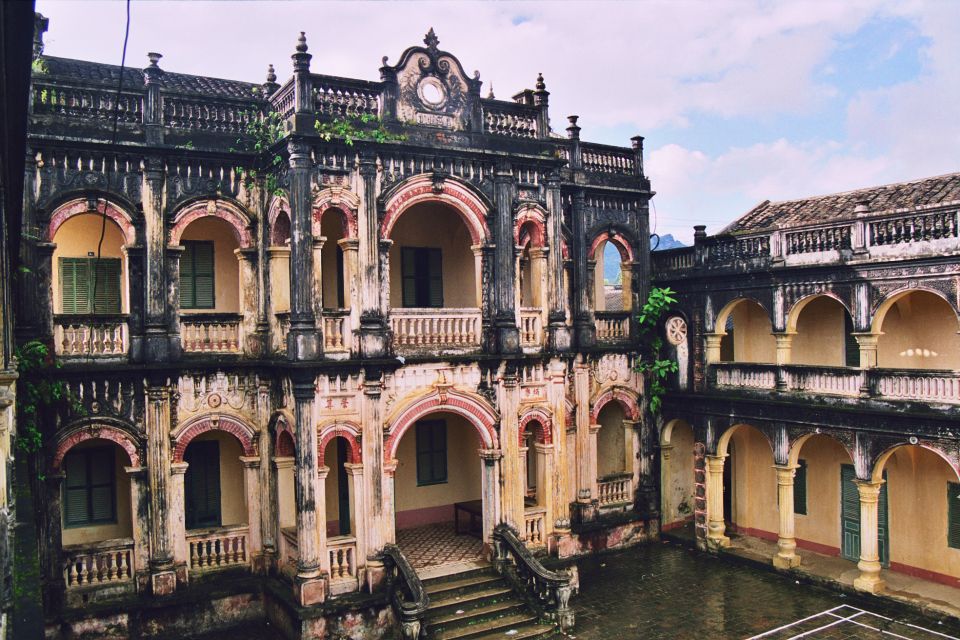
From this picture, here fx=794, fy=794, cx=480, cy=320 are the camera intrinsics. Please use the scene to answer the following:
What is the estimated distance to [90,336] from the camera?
14602mm

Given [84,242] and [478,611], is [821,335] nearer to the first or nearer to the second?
[478,611]

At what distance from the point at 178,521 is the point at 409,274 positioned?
291 inches

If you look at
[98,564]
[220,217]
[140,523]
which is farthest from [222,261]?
[98,564]

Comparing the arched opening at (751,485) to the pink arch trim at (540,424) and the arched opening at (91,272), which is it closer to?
the pink arch trim at (540,424)

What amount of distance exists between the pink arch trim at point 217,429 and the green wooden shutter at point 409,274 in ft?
15.9

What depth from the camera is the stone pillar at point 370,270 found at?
1511 cm

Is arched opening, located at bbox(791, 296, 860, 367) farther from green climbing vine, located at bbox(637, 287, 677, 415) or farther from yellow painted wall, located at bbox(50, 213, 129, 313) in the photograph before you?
yellow painted wall, located at bbox(50, 213, 129, 313)

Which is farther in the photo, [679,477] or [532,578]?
[679,477]

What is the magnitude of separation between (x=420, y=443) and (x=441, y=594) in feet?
15.2

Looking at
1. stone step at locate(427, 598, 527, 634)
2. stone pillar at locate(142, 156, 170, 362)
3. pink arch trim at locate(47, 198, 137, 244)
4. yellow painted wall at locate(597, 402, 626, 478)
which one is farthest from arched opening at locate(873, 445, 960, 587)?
pink arch trim at locate(47, 198, 137, 244)

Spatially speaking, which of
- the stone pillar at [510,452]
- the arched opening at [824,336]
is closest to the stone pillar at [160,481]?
the stone pillar at [510,452]

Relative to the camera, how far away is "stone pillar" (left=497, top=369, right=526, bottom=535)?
647 inches

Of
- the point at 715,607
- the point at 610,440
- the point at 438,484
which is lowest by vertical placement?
the point at 715,607

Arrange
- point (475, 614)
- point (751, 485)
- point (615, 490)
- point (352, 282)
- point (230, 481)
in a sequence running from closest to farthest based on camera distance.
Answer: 1. point (475, 614)
2. point (352, 282)
3. point (230, 481)
4. point (615, 490)
5. point (751, 485)
